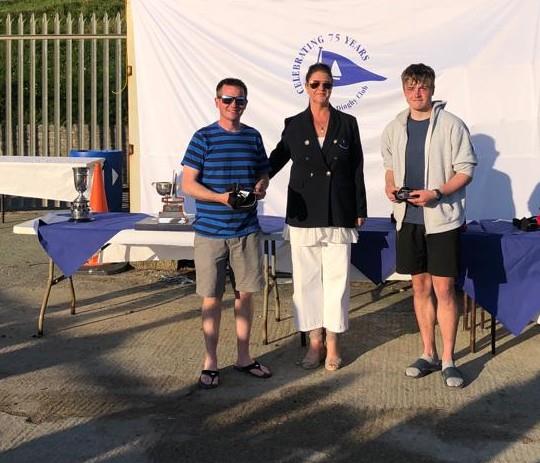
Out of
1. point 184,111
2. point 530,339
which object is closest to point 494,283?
point 530,339

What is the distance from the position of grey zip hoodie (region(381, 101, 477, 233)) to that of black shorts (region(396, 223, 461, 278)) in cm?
6

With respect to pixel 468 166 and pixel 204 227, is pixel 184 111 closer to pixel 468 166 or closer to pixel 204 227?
pixel 204 227

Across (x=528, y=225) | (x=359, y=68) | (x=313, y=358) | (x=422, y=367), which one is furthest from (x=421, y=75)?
(x=359, y=68)

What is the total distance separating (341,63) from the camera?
267 inches

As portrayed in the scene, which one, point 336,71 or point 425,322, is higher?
point 336,71

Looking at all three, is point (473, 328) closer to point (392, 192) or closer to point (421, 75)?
point (392, 192)

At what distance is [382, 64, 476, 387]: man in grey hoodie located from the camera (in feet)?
15.0

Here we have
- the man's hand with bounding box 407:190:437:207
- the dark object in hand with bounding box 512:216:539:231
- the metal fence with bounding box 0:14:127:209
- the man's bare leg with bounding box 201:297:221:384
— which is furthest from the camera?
the metal fence with bounding box 0:14:127:209

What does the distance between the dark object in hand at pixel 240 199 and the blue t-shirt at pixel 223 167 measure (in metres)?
0.09

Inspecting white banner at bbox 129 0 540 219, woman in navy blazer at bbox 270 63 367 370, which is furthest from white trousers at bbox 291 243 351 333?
white banner at bbox 129 0 540 219

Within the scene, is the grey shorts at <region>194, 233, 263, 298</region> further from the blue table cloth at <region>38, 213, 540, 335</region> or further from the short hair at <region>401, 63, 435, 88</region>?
the short hair at <region>401, 63, 435, 88</region>

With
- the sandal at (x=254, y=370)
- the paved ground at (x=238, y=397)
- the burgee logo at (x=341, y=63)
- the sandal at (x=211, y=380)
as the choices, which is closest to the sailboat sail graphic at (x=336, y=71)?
the burgee logo at (x=341, y=63)

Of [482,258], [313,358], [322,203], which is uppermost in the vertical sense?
[322,203]

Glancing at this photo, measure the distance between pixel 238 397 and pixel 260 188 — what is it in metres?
1.15
